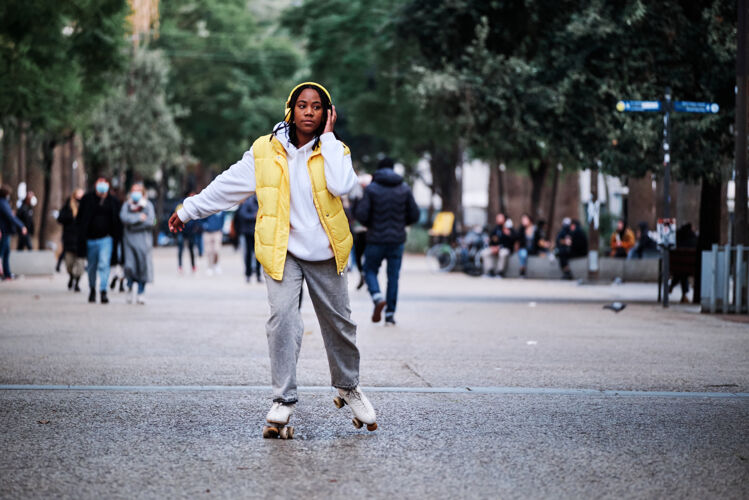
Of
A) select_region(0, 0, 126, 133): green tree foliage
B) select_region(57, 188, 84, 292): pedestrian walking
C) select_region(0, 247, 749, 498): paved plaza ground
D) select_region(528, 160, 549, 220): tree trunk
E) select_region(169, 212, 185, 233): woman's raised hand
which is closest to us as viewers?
select_region(0, 247, 749, 498): paved plaza ground

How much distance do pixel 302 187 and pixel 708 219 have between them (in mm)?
13712

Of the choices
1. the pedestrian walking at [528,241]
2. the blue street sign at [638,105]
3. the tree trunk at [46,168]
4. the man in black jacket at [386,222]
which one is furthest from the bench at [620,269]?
the man in black jacket at [386,222]

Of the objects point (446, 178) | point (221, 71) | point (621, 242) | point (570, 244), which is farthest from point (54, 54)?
point (221, 71)

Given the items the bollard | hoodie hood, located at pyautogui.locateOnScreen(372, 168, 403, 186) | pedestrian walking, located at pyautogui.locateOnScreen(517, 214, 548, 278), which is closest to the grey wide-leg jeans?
hoodie hood, located at pyautogui.locateOnScreen(372, 168, 403, 186)

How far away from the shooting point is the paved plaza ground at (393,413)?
18.2 ft

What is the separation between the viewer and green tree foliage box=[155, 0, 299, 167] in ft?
190

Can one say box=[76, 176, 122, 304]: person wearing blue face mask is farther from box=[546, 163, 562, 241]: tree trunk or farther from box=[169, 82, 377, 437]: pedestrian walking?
box=[546, 163, 562, 241]: tree trunk

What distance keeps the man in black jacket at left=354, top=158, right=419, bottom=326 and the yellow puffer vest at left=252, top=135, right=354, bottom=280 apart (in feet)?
24.4

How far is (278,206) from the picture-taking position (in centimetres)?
657

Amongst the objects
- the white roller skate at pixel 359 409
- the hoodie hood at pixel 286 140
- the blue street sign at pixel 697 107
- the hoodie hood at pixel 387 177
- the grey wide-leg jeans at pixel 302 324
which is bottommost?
the white roller skate at pixel 359 409

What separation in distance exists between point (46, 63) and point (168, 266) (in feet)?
A: 36.9

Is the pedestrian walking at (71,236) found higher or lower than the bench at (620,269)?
higher

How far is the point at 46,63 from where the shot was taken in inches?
946

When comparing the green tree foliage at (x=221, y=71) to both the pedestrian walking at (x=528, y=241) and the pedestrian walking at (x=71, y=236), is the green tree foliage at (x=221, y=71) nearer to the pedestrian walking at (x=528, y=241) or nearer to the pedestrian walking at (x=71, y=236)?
the pedestrian walking at (x=528, y=241)
